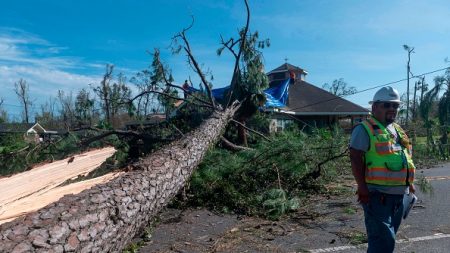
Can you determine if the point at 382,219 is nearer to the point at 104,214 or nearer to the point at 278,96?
the point at 104,214

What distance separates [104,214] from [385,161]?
86.5 inches

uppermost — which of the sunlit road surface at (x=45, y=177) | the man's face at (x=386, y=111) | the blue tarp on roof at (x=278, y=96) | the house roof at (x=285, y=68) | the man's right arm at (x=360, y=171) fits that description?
the house roof at (x=285, y=68)

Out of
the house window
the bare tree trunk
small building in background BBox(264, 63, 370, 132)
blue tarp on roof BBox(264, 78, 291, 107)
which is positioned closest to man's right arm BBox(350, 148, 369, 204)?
the bare tree trunk

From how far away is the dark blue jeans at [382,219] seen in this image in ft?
9.93

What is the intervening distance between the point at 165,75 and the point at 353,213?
6.17 metres

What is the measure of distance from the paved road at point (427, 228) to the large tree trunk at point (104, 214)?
74.8 inches

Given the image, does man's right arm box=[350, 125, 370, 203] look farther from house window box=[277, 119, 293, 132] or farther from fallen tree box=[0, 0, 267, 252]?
house window box=[277, 119, 293, 132]

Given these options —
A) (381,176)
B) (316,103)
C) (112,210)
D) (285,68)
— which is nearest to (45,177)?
(112,210)

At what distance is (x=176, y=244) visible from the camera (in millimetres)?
4512

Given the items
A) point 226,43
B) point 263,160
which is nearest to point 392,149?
point 263,160

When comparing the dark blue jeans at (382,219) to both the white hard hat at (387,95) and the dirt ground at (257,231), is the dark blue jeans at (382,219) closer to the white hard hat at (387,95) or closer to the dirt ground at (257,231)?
the white hard hat at (387,95)

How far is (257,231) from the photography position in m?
4.88

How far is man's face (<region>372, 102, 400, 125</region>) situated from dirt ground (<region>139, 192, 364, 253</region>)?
1674 mm

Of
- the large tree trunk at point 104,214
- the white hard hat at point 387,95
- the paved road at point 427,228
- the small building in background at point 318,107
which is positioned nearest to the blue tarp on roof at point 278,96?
the small building in background at point 318,107
